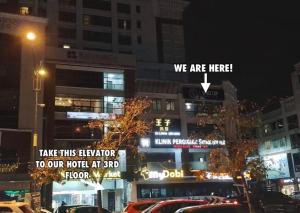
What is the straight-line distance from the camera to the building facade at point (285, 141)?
70000 millimetres

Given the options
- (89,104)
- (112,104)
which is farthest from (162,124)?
(89,104)

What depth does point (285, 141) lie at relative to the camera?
73.2 m

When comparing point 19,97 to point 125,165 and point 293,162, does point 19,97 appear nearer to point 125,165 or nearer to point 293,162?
point 125,165

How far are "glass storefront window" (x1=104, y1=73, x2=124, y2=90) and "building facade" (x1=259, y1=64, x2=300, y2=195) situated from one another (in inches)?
1089

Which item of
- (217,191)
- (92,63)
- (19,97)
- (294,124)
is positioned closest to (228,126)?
(217,191)

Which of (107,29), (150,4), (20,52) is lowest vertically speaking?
(20,52)

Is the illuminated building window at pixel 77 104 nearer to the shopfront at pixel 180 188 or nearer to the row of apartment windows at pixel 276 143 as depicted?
the shopfront at pixel 180 188

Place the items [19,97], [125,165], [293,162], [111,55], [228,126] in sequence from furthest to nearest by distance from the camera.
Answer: [293,162], [111,55], [125,165], [19,97], [228,126]

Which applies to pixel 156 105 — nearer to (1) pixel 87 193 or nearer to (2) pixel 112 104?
(2) pixel 112 104

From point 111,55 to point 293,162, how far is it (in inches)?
1435

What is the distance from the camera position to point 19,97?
45500mm

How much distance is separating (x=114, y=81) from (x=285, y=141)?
114 feet

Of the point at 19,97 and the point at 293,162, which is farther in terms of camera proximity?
the point at 293,162

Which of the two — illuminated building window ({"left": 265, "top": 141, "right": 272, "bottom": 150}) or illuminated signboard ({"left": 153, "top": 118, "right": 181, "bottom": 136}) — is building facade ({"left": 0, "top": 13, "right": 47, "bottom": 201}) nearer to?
illuminated signboard ({"left": 153, "top": 118, "right": 181, "bottom": 136})
